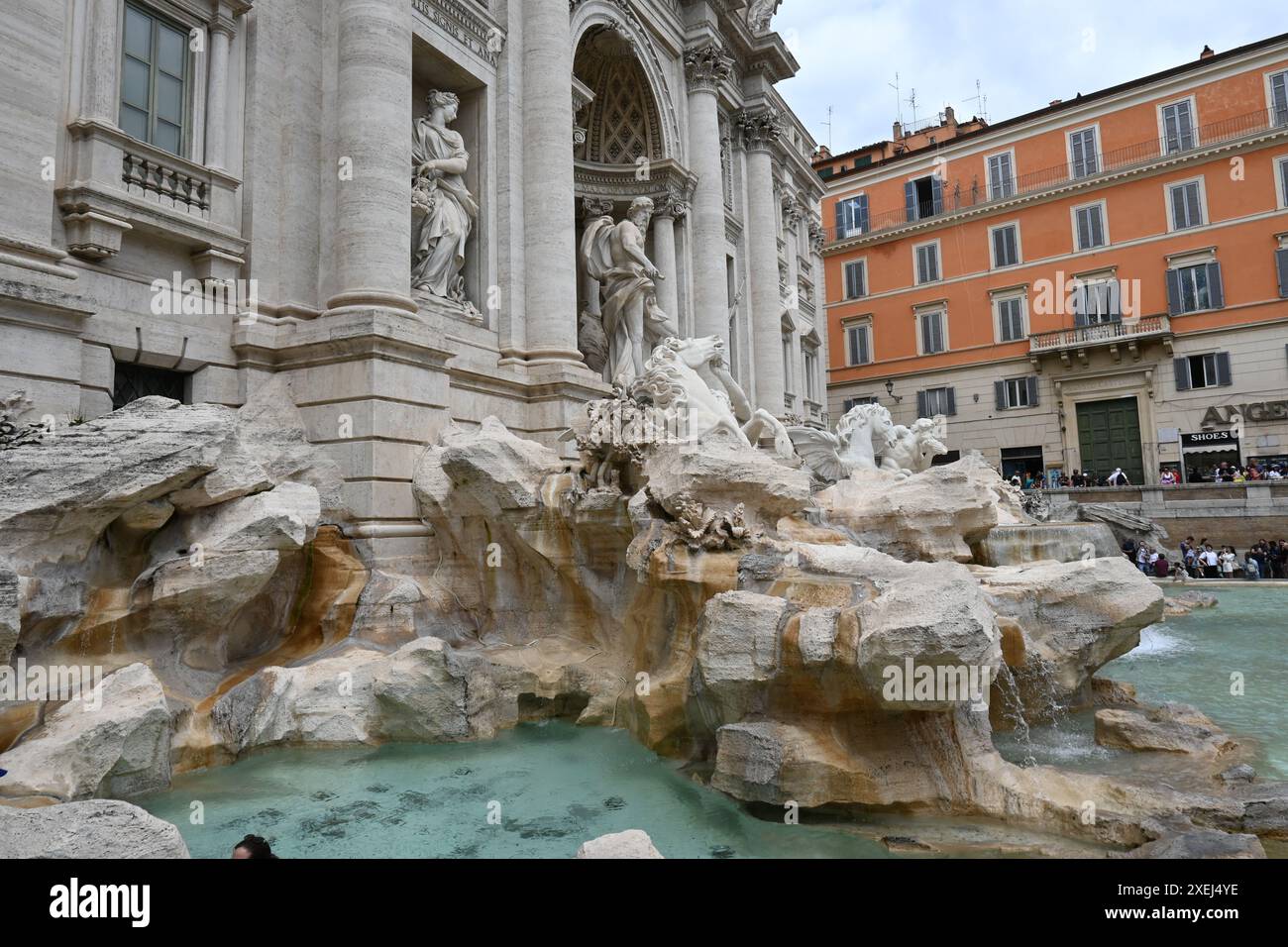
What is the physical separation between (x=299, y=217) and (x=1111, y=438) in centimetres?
2548

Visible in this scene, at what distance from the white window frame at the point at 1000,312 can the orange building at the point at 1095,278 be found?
0.07 m

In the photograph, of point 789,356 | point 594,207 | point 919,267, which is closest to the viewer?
point 594,207

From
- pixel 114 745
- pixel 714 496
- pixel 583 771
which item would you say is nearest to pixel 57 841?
pixel 114 745

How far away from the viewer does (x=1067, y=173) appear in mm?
27844

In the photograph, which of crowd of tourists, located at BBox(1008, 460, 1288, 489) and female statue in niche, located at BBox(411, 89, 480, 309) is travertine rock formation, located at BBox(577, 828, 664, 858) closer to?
female statue in niche, located at BBox(411, 89, 480, 309)

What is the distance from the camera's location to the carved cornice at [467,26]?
34.7 feet

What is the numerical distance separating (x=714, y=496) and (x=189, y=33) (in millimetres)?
7397

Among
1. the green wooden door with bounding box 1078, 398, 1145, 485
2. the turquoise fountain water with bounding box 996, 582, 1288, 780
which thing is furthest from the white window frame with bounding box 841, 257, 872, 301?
Answer: the turquoise fountain water with bounding box 996, 582, 1288, 780

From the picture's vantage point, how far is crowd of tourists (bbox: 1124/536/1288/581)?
55.5 feet

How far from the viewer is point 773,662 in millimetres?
4762

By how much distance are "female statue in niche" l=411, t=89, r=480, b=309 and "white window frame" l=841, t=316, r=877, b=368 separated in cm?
2399

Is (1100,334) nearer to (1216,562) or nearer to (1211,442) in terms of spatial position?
(1211,442)

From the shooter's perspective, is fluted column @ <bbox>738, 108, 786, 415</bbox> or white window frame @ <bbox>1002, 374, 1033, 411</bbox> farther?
white window frame @ <bbox>1002, 374, 1033, 411</bbox>

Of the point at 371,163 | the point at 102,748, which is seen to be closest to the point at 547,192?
the point at 371,163
